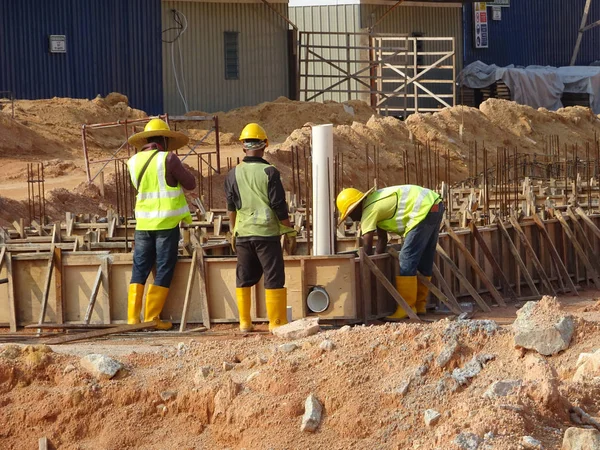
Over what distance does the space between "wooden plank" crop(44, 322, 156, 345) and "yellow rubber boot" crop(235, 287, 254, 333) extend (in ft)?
2.59

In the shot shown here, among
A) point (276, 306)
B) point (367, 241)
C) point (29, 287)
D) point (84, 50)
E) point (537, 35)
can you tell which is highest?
point (537, 35)

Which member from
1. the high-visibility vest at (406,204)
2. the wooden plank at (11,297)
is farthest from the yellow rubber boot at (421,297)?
the wooden plank at (11,297)

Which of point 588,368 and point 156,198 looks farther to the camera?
point 156,198

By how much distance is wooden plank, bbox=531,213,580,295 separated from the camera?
14.4 m

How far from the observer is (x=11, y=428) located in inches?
294

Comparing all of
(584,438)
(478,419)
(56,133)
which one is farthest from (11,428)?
(56,133)

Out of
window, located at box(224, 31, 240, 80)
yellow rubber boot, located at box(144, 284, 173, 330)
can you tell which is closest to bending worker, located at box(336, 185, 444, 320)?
yellow rubber boot, located at box(144, 284, 173, 330)

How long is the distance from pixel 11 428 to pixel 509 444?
3.17 meters

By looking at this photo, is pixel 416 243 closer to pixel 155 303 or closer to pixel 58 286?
pixel 155 303

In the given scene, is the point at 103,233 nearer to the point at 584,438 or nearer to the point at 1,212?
the point at 1,212

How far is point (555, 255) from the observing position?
1447 cm

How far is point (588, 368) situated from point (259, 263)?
369 cm

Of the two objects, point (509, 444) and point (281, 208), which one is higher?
point (281, 208)

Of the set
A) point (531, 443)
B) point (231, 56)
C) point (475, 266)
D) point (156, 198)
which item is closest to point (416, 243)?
point (475, 266)
